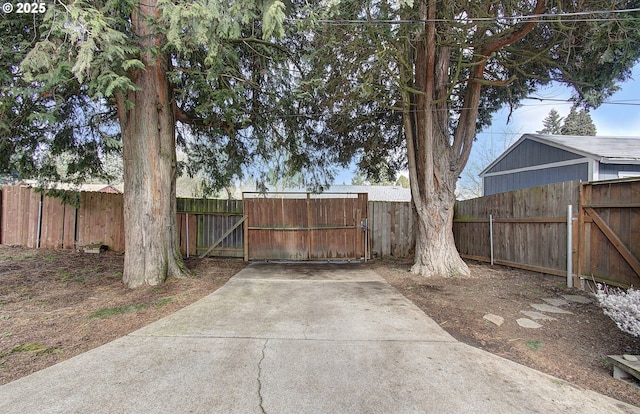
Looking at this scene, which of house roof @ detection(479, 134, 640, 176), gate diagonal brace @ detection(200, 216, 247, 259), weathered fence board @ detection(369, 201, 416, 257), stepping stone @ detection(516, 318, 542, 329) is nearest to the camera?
stepping stone @ detection(516, 318, 542, 329)

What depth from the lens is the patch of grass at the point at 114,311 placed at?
153 inches

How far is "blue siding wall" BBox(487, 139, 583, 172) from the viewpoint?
34.9 ft

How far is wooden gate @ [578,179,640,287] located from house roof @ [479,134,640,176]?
6014 millimetres

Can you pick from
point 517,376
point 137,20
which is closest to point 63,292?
point 137,20

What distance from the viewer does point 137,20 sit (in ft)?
16.5

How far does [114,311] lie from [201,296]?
46.8 inches

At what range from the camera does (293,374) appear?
2.55 meters

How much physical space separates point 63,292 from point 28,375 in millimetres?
2827

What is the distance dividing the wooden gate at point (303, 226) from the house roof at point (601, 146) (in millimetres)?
7230

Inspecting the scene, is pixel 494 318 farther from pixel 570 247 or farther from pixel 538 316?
pixel 570 247

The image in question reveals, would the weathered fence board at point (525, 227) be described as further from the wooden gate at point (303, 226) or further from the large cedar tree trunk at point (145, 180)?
the large cedar tree trunk at point (145, 180)

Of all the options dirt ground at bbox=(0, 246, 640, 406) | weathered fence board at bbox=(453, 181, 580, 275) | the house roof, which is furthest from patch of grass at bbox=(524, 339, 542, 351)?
the house roof

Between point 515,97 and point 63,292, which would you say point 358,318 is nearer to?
point 63,292

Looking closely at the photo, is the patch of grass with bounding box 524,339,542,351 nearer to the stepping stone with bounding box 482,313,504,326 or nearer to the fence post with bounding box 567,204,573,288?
the stepping stone with bounding box 482,313,504,326
